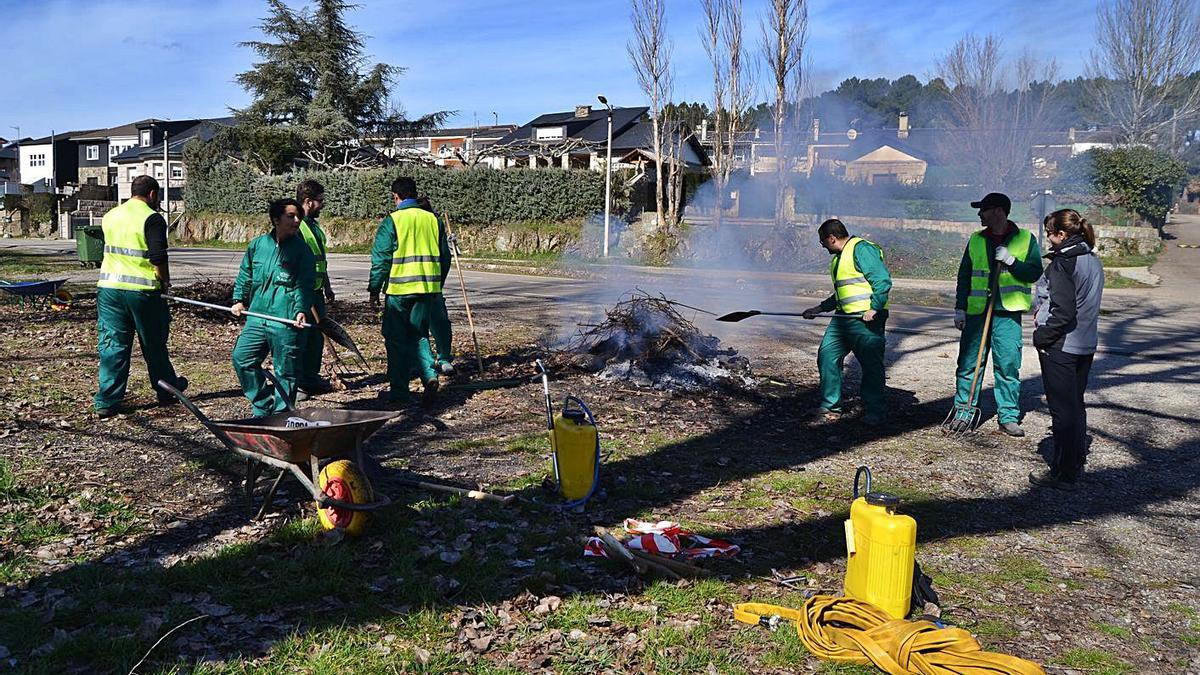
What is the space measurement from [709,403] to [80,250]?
17.3m

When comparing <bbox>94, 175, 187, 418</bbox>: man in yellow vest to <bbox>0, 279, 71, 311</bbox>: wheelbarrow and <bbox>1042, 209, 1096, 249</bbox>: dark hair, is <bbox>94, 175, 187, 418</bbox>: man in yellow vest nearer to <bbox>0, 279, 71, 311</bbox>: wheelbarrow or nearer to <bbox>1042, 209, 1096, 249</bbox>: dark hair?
<bbox>1042, 209, 1096, 249</bbox>: dark hair

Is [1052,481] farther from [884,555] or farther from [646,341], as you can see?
[646,341]

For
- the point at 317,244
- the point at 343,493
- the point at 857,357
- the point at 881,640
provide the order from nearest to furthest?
the point at 881,640 → the point at 343,493 → the point at 857,357 → the point at 317,244

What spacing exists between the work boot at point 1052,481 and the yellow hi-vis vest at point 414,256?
4961mm

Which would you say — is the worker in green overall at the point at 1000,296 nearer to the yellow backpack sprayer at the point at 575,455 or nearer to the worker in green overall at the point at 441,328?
the yellow backpack sprayer at the point at 575,455

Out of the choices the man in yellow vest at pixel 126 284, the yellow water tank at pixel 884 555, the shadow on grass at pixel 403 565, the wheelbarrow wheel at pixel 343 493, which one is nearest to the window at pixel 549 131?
the man in yellow vest at pixel 126 284

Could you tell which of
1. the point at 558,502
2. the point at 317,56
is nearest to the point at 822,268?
the point at 558,502

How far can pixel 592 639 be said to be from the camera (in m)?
3.60

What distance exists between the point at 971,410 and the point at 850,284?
4.88 ft

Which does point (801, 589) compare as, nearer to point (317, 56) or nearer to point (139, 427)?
point (139, 427)

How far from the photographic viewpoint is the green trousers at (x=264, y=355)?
6332 mm

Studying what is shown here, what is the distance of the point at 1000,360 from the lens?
277 inches

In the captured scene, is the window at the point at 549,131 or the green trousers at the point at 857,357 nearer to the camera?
the green trousers at the point at 857,357

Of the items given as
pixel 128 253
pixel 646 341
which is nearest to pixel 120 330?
pixel 128 253
